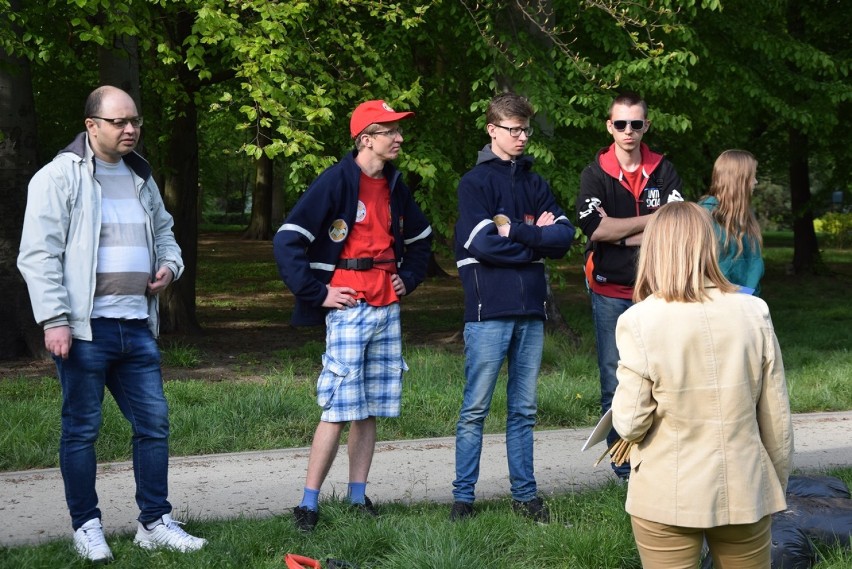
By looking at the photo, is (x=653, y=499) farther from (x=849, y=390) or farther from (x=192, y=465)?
(x=849, y=390)

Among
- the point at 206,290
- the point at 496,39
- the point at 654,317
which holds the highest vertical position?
the point at 496,39

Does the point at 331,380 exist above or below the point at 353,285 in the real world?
below

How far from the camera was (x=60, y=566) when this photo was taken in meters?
4.58

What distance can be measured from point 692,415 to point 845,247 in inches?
1312

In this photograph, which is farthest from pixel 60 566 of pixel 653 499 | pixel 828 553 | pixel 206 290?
pixel 206 290

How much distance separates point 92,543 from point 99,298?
108 cm

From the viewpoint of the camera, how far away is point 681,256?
3336mm

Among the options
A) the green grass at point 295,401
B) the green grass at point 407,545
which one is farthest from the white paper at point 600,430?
the green grass at point 295,401

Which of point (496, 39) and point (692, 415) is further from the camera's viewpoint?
point (496, 39)

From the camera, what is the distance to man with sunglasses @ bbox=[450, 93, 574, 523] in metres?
5.31

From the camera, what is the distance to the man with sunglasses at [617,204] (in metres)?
5.77

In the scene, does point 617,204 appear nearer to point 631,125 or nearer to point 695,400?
point 631,125

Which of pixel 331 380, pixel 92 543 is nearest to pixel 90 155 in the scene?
pixel 331 380

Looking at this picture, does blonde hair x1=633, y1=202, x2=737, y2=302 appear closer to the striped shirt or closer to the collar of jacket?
the striped shirt
